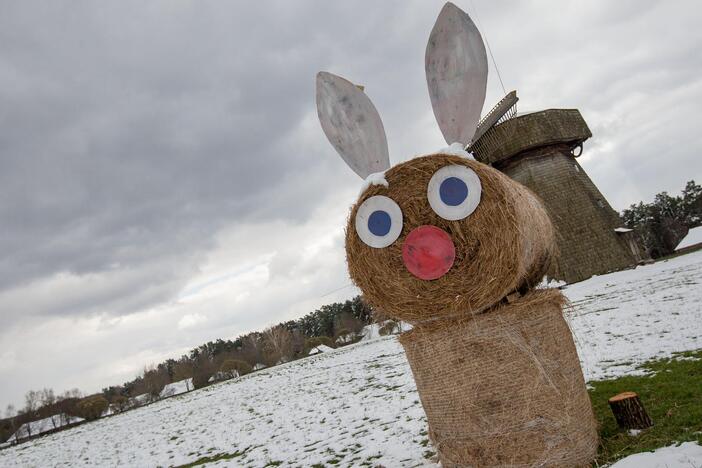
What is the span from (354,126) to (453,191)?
1.15m

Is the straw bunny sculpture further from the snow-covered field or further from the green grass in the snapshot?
the snow-covered field

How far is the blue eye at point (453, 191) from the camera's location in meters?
3.45

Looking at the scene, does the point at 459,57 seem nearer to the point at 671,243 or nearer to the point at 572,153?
the point at 572,153

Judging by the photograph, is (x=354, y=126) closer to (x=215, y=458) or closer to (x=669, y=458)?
(x=669, y=458)

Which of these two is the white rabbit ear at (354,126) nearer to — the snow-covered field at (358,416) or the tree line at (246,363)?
the snow-covered field at (358,416)

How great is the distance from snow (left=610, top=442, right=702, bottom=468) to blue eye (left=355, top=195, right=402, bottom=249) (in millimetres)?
2338

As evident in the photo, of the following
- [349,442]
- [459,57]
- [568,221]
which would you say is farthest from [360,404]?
[568,221]

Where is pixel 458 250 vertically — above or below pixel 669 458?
above

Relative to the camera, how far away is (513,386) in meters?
3.33

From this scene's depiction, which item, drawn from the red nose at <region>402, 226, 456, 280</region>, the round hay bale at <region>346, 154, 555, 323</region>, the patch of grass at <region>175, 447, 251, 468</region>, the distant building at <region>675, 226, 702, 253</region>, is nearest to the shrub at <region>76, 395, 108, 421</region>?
the patch of grass at <region>175, 447, 251, 468</region>

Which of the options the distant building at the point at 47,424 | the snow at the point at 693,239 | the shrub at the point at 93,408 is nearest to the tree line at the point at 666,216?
the snow at the point at 693,239

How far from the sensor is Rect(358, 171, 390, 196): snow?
12.1 feet

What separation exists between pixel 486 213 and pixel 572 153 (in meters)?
24.8

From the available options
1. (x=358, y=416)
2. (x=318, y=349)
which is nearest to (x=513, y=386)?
(x=358, y=416)
